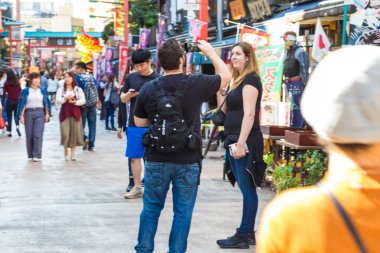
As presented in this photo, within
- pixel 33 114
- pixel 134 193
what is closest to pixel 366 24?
pixel 134 193

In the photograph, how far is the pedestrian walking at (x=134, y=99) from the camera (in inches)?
326

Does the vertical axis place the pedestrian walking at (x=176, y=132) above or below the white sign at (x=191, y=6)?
below

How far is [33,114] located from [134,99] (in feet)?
17.3

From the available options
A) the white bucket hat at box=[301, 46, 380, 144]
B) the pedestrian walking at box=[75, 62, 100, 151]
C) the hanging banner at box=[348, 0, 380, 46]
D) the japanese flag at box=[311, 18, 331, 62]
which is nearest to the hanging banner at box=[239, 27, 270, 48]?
the japanese flag at box=[311, 18, 331, 62]

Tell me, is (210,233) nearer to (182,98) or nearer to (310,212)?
(182,98)

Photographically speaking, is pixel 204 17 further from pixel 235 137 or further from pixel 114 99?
pixel 235 137

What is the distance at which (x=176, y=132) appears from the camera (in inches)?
210

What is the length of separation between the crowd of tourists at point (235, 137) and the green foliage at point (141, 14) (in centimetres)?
2905

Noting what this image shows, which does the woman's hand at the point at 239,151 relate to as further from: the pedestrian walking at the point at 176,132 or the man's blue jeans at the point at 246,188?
the pedestrian walking at the point at 176,132

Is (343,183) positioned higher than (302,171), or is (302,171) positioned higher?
(343,183)

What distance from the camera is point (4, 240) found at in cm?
679

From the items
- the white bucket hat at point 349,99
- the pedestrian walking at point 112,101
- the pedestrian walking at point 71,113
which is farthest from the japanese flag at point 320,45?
the pedestrian walking at point 112,101

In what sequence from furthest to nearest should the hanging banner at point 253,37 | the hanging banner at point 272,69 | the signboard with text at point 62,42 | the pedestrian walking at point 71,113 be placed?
the signboard with text at point 62,42 → the pedestrian walking at point 71,113 → the hanging banner at point 253,37 → the hanging banner at point 272,69

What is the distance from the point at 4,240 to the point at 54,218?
1.06m
